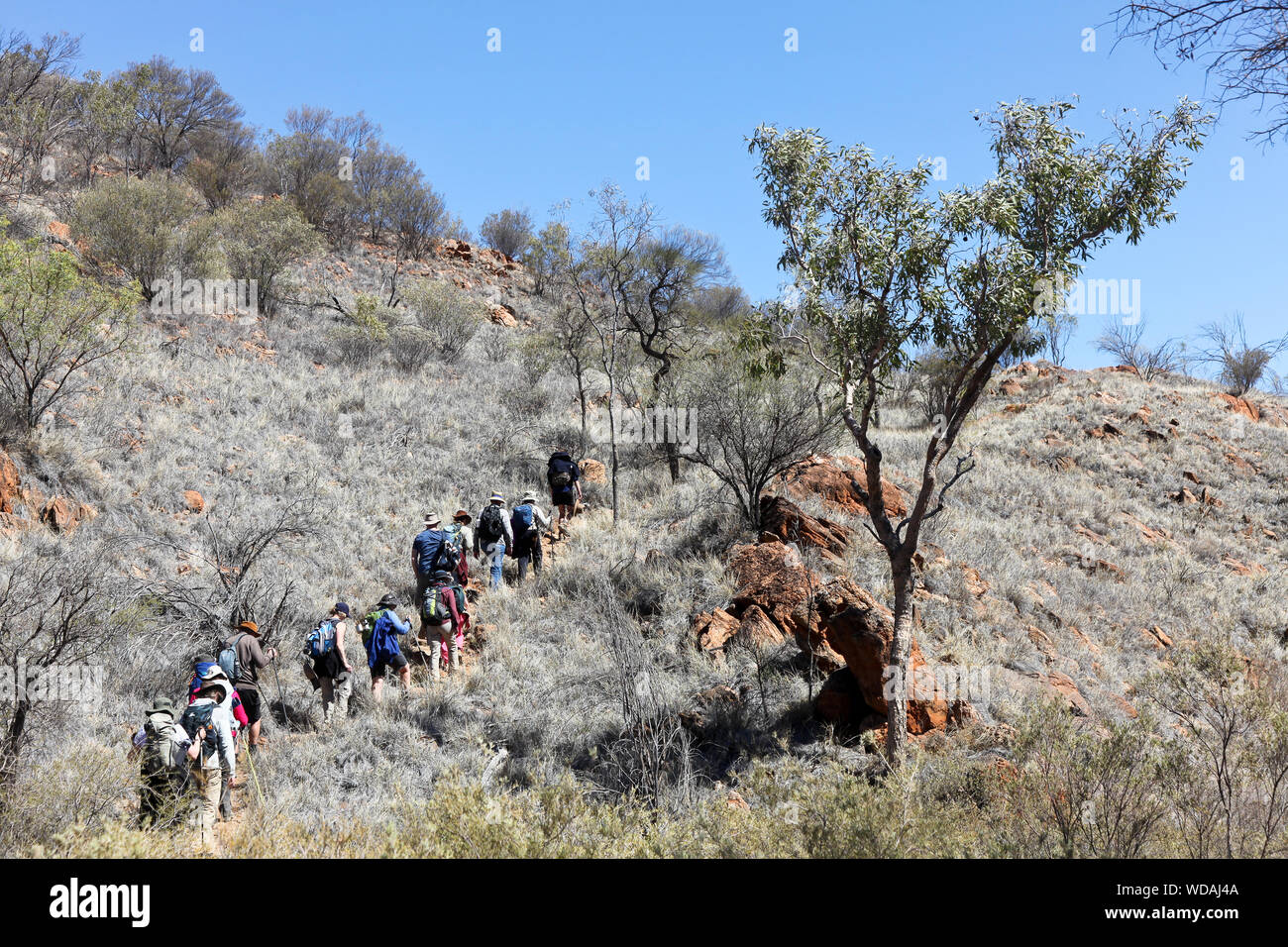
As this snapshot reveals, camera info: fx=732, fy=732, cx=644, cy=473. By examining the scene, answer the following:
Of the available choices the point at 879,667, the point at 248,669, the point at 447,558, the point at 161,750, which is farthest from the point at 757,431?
the point at 161,750

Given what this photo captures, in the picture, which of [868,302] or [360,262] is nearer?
[868,302]

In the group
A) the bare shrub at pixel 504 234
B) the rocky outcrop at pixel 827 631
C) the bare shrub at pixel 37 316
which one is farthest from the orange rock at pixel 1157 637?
the bare shrub at pixel 504 234

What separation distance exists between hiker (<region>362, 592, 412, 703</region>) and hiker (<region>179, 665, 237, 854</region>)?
92.2 inches

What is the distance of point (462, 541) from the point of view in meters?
11.3

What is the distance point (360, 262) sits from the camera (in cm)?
3438

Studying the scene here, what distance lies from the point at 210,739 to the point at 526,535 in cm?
631

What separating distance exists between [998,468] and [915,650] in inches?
451

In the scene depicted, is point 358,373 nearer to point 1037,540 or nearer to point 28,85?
point 1037,540

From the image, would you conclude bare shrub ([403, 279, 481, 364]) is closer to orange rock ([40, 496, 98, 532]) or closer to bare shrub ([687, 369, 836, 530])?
bare shrub ([687, 369, 836, 530])

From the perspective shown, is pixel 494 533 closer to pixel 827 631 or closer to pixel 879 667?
pixel 827 631

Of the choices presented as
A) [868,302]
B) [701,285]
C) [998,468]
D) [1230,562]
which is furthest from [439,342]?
[1230,562]

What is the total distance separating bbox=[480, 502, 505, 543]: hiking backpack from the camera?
11734 mm

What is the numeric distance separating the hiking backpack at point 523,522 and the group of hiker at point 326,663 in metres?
0.02
